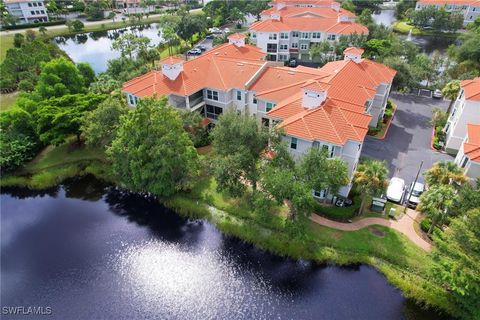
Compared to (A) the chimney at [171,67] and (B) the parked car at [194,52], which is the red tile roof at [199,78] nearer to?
(A) the chimney at [171,67]

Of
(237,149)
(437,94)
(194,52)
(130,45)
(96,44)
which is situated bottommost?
(96,44)

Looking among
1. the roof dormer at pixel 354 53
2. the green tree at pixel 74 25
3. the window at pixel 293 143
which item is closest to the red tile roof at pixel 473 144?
the window at pixel 293 143

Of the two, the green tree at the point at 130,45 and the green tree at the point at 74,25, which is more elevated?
the green tree at the point at 130,45

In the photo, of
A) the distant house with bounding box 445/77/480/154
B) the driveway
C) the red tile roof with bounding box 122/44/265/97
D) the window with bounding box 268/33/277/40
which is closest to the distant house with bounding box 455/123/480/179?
the driveway

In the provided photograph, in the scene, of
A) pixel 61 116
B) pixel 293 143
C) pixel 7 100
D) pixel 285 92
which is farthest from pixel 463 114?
pixel 7 100

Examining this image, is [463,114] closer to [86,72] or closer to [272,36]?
[272,36]

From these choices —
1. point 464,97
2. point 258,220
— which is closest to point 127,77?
point 258,220

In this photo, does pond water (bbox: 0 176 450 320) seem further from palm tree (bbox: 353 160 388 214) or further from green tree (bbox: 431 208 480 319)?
palm tree (bbox: 353 160 388 214)
